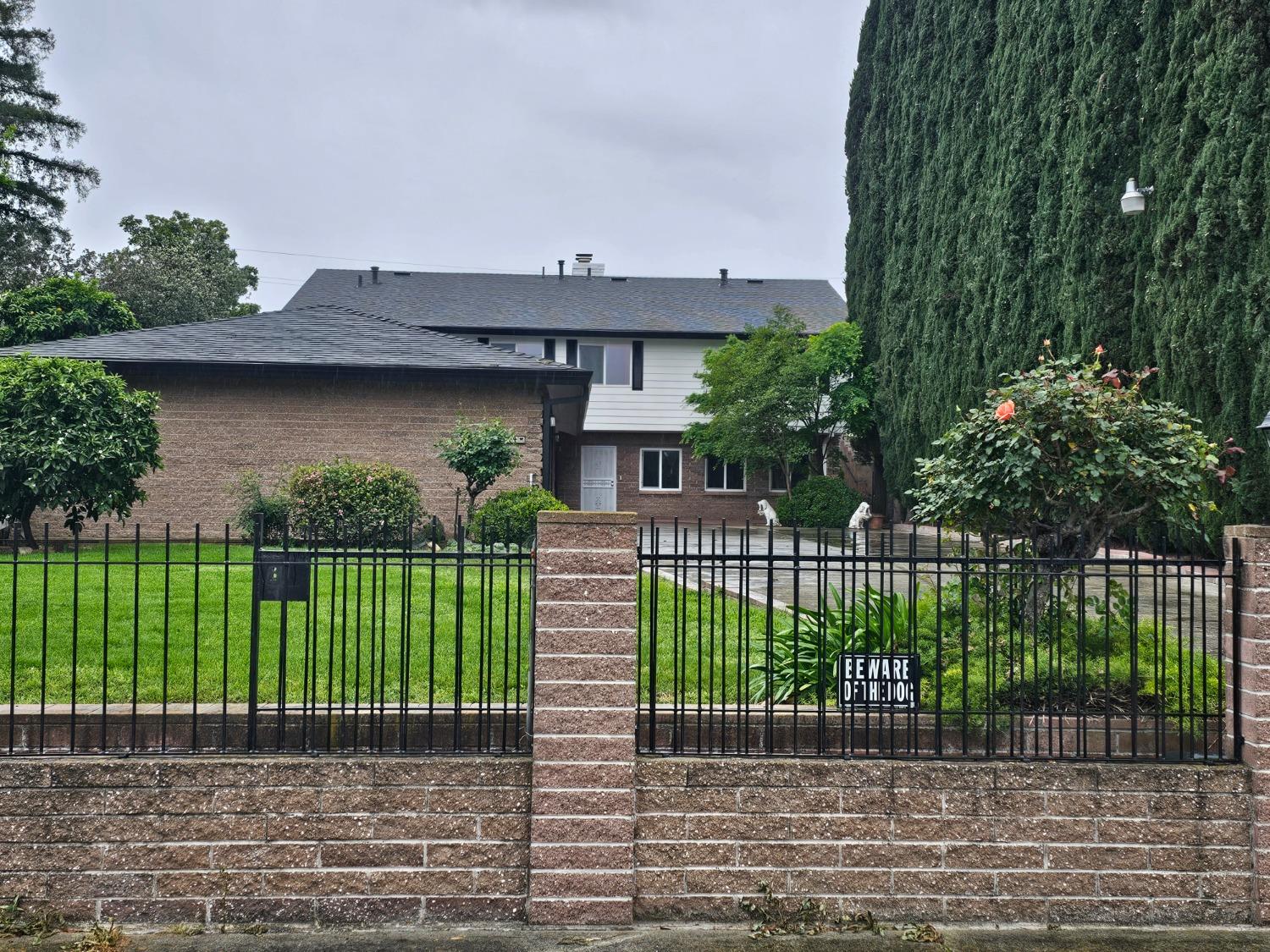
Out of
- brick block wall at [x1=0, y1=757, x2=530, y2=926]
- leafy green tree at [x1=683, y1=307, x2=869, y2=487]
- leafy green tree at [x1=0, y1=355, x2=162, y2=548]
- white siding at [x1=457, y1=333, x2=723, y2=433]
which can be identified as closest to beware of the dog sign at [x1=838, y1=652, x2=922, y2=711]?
brick block wall at [x1=0, y1=757, x2=530, y2=926]

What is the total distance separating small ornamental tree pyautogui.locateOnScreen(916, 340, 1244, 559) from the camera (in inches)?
226

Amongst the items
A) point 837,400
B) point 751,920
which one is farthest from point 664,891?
point 837,400

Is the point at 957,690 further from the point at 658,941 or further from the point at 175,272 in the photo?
the point at 175,272

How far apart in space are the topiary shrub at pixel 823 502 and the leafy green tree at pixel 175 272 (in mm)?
21541

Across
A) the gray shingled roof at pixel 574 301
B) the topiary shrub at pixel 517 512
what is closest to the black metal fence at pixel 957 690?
the topiary shrub at pixel 517 512

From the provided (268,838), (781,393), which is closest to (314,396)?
(781,393)

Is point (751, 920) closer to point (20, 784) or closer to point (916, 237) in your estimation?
point (20, 784)

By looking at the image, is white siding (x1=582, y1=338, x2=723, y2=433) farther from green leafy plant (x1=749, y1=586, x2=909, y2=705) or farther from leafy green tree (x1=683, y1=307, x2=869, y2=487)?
green leafy plant (x1=749, y1=586, x2=909, y2=705)

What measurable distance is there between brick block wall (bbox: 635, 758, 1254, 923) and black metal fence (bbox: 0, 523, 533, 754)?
36.7 inches

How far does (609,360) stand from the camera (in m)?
29.5

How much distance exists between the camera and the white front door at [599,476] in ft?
95.7

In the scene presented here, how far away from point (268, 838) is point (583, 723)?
1.45 m

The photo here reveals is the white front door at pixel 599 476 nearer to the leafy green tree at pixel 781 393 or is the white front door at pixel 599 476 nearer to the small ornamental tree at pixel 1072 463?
the leafy green tree at pixel 781 393

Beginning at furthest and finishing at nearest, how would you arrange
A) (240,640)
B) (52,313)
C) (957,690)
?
1. (52,313)
2. (240,640)
3. (957,690)
